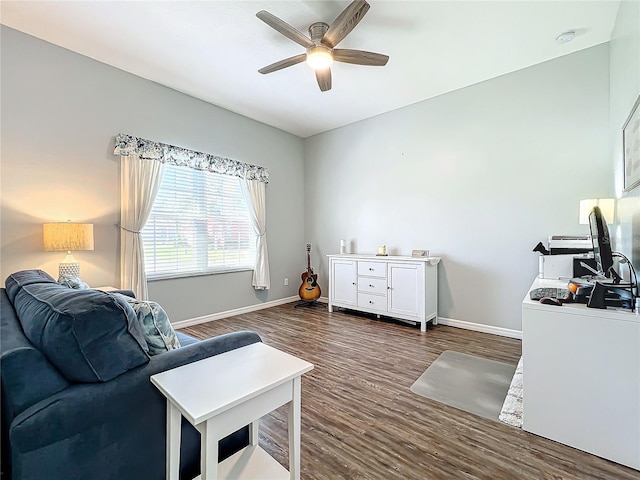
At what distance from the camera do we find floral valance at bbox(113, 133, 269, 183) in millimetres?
3170

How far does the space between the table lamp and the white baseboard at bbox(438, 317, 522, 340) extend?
13.1ft

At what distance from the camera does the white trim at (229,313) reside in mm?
3676

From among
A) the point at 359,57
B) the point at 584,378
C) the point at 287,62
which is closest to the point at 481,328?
the point at 584,378

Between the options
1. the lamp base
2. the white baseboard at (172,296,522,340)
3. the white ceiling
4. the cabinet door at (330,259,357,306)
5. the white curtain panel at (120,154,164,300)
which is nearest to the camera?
the white ceiling

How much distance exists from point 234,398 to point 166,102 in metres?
3.74

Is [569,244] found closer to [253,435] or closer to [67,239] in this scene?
[253,435]

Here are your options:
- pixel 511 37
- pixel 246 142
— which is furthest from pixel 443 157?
pixel 246 142

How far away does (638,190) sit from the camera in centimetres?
181

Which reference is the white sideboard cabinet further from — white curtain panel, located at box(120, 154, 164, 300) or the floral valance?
white curtain panel, located at box(120, 154, 164, 300)

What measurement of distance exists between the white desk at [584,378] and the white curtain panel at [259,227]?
349 centimetres

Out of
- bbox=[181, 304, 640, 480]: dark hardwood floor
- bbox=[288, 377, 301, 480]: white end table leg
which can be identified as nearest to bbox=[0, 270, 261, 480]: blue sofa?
bbox=[288, 377, 301, 480]: white end table leg

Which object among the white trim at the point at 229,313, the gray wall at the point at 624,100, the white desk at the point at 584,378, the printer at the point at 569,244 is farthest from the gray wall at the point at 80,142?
the gray wall at the point at 624,100

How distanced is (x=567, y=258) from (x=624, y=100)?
4.12ft

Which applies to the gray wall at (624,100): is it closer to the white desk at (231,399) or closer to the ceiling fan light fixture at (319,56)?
the ceiling fan light fixture at (319,56)
